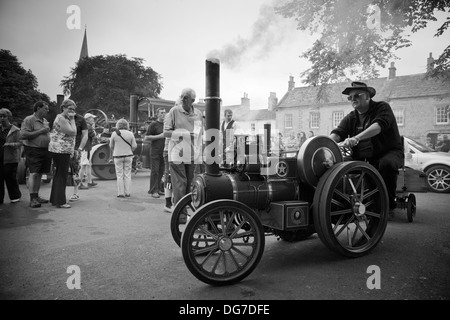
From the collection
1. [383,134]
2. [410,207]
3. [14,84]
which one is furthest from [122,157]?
[14,84]

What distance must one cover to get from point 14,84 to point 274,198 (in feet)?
49.9

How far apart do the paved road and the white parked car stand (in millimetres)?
3996

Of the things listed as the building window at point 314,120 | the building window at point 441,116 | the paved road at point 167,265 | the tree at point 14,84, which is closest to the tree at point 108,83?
the tree at point 14,84

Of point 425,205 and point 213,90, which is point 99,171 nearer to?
Result: point 213,90

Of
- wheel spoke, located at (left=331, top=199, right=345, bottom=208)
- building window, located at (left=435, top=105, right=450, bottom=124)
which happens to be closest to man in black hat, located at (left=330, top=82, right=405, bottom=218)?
wheel spoke, located at (left=331, top=199, right=345, bottom=208)

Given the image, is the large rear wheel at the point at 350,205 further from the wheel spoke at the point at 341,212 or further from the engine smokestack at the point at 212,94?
the engine smokestack at the point at 212,94

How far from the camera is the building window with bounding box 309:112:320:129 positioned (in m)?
30.7

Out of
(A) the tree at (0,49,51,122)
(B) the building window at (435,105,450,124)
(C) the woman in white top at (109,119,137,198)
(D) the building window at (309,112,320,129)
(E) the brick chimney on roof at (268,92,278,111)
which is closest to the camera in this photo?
(C) the woman in white top at (109,119,137,198)

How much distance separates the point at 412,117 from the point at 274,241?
2702 centimetres

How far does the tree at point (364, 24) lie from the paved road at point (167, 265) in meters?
3.79

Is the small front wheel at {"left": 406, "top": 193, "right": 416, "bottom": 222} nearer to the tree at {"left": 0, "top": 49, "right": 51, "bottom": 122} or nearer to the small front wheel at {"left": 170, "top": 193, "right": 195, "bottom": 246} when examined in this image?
the small front wheel at {"left": 170, "top": 193, "right": 195, "bottom": 246}

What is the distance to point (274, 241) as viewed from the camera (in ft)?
12.4

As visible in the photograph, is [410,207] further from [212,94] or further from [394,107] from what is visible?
[394,107]

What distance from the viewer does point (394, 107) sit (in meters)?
27.0
